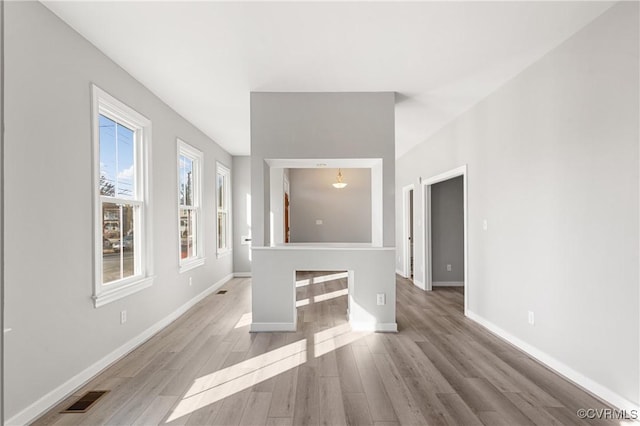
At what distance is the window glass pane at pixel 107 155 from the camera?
2.87 meters

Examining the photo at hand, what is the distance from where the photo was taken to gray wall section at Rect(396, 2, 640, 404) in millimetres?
2107

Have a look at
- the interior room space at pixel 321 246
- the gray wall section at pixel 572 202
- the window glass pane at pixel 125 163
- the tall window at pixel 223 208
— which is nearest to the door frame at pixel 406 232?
the interior room space at pixel 321 246

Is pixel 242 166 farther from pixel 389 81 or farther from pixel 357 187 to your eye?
pixel 389 81

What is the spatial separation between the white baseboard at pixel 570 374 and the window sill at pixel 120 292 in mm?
3772

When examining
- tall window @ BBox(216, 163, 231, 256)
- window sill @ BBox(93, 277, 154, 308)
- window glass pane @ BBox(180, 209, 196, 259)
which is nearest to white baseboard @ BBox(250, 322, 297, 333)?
window sill @ BBox(93, 277, 154, 308)

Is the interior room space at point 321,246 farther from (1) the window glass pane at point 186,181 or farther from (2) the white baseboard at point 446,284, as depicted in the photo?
(2) the white baseboard at point 446,284

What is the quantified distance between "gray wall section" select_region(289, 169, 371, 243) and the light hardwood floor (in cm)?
476

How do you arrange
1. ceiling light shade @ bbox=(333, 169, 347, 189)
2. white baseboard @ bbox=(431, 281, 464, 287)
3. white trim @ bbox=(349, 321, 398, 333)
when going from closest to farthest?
white trim @ bbox=(349, 321, 398, 333) < white baseboard @ bbox=(431, 281, 464, 287) < ceiling light shade @ bbox=(333, 169, 347, 189)

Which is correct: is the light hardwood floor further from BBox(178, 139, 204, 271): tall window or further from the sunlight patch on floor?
BBox(178, 139, 204, 271): tall window

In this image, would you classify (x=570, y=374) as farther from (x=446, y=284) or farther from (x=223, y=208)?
(x=223, y=208)

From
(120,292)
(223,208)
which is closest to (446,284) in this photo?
(223,208)

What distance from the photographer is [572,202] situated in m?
2.50

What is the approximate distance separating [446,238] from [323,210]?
11.4 ft

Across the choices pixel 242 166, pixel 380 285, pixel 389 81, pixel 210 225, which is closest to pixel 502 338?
pixel 380 285
